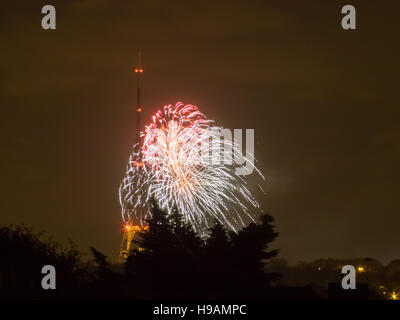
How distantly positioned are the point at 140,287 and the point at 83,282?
526 inches

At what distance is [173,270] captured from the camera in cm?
6150

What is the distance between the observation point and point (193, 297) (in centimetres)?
5606

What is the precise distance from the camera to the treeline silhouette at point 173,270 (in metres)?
58.7

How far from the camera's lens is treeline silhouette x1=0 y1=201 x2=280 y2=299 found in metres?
58.7
